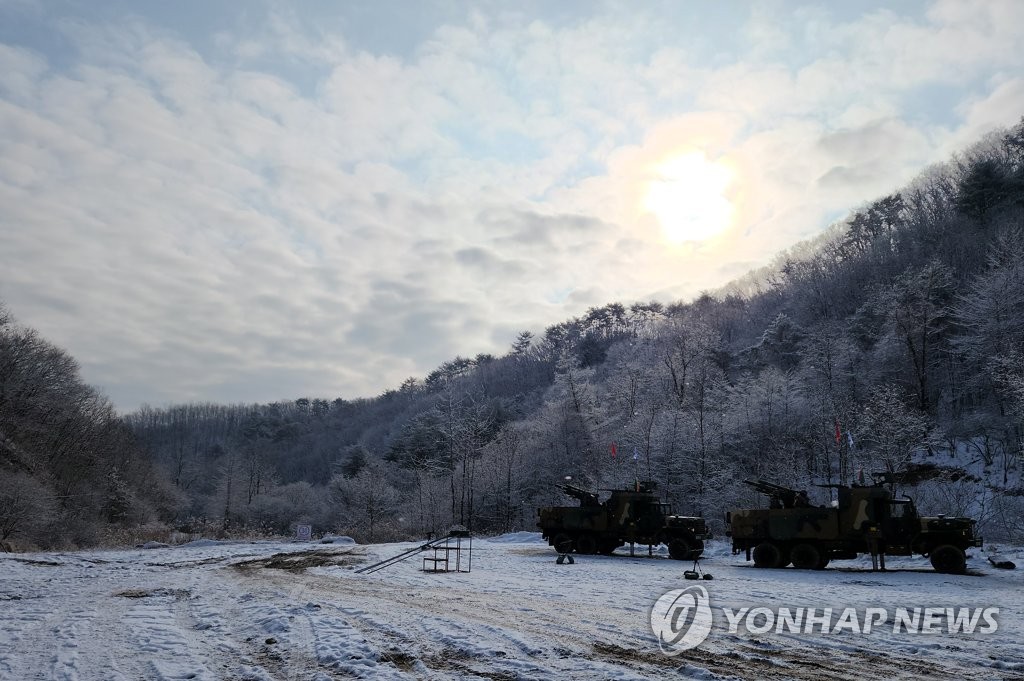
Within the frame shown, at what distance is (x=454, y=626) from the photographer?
10305 millimetres

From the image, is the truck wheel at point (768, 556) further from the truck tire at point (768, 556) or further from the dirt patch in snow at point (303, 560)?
the dirt patch in snow at point (303, 560)

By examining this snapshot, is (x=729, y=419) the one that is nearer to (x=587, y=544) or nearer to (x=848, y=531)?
(x=587, y=544)

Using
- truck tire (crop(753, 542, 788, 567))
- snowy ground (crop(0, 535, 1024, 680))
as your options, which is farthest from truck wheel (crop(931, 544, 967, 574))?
truck tire (crop(753, 542, 788, 567))

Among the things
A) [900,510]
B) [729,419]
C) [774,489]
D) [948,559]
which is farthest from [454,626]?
[729,419]

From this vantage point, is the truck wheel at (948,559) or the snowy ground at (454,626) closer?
the snowy ground at (454,626)

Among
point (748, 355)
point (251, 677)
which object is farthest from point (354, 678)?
point (748, 355)

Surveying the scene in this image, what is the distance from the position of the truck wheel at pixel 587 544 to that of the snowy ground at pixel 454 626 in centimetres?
604

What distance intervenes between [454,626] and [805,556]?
14.3 meters

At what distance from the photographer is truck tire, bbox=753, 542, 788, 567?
68.6 ft

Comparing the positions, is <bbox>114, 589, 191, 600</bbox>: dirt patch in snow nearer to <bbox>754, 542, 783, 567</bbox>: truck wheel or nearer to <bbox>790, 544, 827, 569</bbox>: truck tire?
<bbox>754, 542, 783, 567</bbox>: truck wheel

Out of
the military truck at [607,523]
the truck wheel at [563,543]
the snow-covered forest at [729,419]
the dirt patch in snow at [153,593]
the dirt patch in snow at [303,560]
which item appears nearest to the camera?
the dirt patch in snow at [153,593]

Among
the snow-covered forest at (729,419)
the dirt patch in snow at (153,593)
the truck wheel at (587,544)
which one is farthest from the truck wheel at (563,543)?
the dirt patch in snow at (153,593)

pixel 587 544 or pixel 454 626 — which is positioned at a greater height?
pixel 454 626

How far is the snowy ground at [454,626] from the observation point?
782 cm
